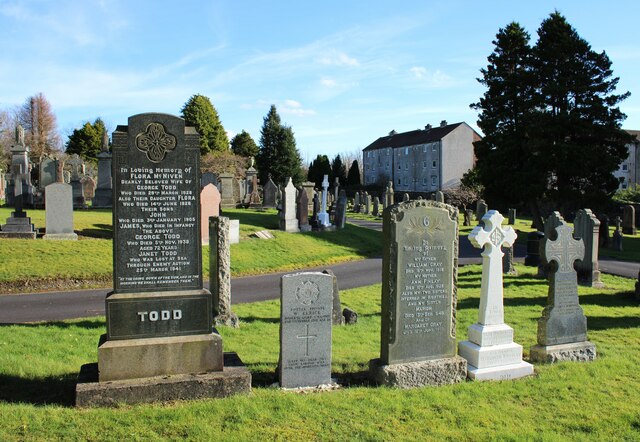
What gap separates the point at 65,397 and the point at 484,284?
18.7ft

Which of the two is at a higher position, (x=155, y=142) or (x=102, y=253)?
(x=155, y=142)

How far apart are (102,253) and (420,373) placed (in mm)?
13407

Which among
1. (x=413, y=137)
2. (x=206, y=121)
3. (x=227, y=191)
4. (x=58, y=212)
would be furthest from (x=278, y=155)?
(x=58, y=212)

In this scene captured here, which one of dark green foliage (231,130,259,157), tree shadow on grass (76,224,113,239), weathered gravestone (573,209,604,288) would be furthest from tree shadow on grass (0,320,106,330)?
dark green foliage (231,130,259,157)

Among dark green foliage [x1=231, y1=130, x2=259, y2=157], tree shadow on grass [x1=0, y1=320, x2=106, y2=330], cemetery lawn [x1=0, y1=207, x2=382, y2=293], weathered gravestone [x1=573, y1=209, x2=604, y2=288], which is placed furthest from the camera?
dark green foliage [x1=231, y1=130, x2=259, y2=157]

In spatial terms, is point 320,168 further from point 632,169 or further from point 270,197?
point 632,169

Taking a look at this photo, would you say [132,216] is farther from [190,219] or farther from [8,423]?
[8,423]

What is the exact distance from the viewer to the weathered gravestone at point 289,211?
2380 centimetres

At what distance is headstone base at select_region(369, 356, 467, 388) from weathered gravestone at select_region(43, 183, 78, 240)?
14.5m

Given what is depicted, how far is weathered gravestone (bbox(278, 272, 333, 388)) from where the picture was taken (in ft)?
20.9

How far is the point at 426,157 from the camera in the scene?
67.2 metres

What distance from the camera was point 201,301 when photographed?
6.12 metres

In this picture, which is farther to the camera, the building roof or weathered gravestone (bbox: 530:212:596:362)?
the building roof

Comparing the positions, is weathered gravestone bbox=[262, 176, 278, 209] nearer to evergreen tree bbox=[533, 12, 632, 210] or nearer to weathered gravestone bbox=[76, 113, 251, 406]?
evergreen tree bbox=[533, 12, 632, 210]
